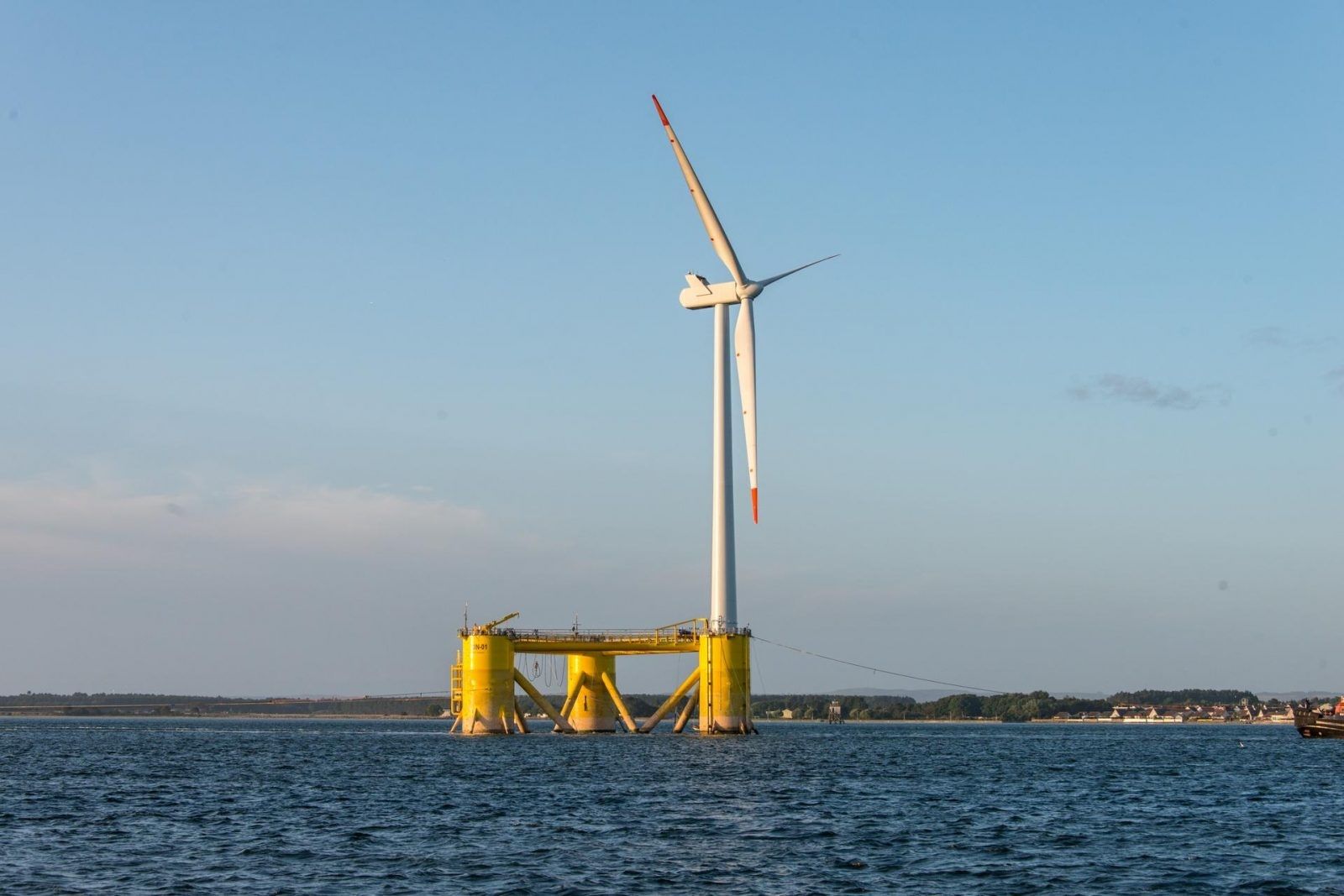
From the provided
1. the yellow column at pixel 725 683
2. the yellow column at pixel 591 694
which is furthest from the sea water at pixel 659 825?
the yellow column at pixel 591 694

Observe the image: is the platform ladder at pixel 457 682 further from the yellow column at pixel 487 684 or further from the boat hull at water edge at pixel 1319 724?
the boat hull at water edge at pixel 1319 724

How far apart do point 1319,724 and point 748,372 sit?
292 ft

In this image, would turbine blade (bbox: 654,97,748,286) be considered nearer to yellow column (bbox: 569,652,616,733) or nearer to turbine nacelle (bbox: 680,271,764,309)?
turbine nacelle (bbox: 680,271,764,309)

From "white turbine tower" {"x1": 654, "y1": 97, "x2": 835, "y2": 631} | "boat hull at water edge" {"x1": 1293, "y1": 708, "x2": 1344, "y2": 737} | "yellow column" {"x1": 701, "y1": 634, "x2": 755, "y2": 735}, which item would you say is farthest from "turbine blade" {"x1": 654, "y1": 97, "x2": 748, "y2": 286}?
"boat hull at water edge" {"x1": 1293, "y1": 708, "x2": 1344, "y2": 737}

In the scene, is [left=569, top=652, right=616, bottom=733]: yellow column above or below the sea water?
above

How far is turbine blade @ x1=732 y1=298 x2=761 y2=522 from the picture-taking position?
115125mm

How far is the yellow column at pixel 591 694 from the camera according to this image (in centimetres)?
12756

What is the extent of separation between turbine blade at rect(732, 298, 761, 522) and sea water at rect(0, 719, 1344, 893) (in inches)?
921

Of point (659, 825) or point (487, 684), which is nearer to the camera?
point (659, 825)

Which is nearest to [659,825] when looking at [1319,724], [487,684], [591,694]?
[487,684]

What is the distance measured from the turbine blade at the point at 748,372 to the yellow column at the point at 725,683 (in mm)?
11214

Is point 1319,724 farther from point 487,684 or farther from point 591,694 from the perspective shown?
point 487,684

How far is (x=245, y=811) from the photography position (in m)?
61.1

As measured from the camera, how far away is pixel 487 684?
399ft
